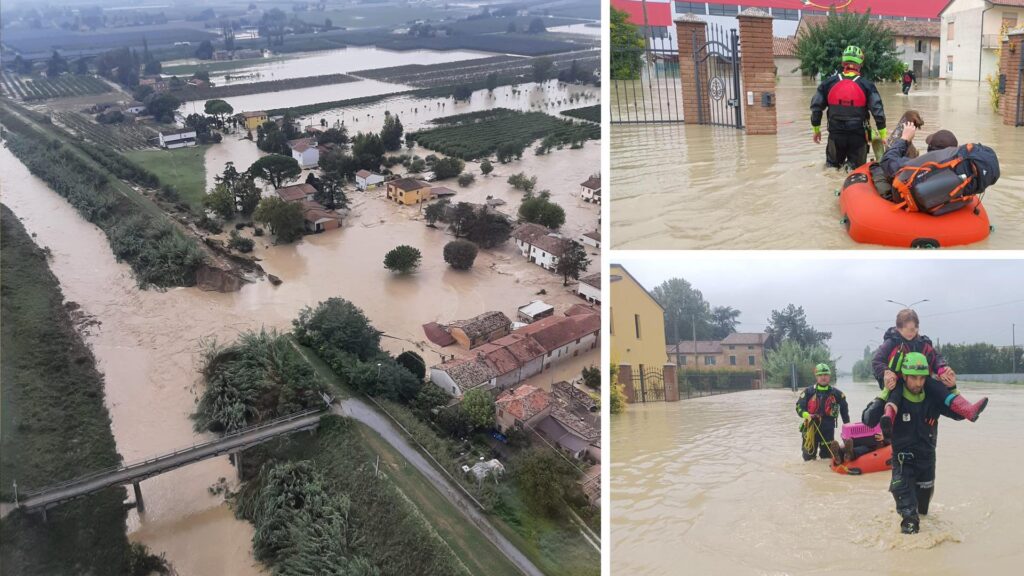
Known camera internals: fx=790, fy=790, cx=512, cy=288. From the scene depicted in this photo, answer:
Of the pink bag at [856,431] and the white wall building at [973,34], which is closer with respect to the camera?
the pink bag at [856,431]

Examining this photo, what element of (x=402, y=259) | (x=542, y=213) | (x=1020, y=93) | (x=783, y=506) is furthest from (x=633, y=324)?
(x=542, y=213)

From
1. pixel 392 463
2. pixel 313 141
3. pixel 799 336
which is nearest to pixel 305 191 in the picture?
pixel 313 141

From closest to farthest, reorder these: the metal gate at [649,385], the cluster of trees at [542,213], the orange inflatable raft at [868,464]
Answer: the orange inflatable raft at [868,464]
the metal gate at [649,385]
the cluster of trees at [542,213]

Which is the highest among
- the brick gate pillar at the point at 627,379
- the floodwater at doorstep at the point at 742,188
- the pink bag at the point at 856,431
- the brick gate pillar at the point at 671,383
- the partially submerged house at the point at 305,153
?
the floodwater at doorstep at the point at 742,188

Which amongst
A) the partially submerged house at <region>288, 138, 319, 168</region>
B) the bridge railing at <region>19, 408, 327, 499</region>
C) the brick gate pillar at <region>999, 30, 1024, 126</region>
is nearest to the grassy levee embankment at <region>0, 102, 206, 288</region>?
the partially submerged house at <region>288, 138, 319, 168</region>

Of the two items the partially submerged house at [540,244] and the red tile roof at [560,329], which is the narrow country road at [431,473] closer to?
the red tile roof at [560,329]

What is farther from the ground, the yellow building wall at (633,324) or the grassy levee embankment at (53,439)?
the yellow building wall at (633,324)

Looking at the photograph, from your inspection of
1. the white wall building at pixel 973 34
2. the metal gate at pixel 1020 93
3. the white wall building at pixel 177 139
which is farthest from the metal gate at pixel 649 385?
the white wall building at pixel 177 139

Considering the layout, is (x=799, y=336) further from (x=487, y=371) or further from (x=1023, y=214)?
(x=487, y=371)
